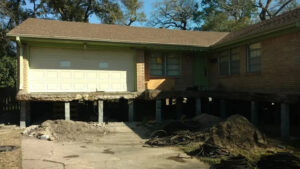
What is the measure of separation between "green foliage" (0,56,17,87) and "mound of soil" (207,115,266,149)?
54.4ft

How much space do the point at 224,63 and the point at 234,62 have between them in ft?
2.81

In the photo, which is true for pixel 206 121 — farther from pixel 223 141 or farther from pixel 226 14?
pixel 226 14

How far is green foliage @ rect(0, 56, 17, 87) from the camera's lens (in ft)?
59.4

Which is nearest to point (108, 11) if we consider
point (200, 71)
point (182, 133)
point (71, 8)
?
point (71, 8)

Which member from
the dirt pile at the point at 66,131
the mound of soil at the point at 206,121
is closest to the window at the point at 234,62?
the mound of soil at the point at 206,121

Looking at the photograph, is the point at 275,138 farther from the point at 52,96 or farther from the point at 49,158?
the point at 52,96

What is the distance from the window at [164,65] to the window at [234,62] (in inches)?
108

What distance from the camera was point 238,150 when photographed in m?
6.50

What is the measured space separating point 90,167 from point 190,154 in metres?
2.51

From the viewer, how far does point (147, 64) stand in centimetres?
1302

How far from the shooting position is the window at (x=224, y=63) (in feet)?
42.2

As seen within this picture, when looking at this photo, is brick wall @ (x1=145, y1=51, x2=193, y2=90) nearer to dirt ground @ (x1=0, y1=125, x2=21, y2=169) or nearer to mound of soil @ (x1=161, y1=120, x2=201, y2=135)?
mound of soil @ (x1=161, y1=120, x2=201, y2=135)

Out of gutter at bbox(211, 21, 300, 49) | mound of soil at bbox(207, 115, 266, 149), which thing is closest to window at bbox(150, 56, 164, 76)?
gutter at bbox(211, 21, 300, 49)

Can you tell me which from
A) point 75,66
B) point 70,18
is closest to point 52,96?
point 75,66
